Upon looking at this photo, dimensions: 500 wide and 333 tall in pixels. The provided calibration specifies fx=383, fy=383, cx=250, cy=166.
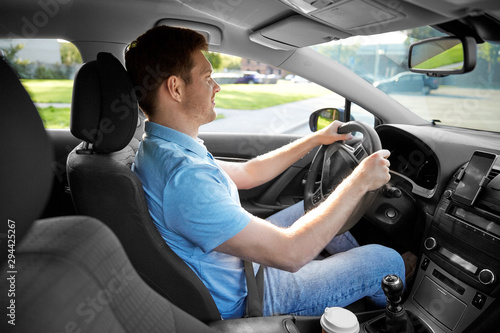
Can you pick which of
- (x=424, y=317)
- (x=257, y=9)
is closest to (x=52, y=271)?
(x=424, y=317)

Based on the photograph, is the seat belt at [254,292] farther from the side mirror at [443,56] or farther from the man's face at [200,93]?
the side mirror at [443,56]

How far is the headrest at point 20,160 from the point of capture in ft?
1.54

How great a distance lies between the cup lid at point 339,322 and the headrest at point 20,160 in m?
0.92

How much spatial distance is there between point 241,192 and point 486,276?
156 centimetres

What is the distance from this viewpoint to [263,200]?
2.66m

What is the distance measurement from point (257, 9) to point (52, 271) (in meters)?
1.69

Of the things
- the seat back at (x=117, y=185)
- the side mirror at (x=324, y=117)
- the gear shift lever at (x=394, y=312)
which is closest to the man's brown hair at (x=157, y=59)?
the seat back at (x=117, y=185)

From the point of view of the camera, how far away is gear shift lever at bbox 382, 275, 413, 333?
51.3 inches

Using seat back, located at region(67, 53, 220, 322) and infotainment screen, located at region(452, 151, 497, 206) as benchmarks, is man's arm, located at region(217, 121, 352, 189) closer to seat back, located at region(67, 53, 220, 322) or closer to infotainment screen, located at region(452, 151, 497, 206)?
infotainment screen, located at region(452, 151, 497, 206)

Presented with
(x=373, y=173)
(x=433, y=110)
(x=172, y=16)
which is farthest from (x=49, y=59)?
(x=433, y=110)

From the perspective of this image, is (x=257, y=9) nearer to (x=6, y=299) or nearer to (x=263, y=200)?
(x=263, y=200)

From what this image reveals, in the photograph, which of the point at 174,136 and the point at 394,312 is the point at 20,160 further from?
the point at 394,312

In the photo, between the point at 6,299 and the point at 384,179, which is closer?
the point at 6,299

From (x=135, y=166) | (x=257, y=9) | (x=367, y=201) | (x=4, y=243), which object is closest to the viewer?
(x=4, y=243)
